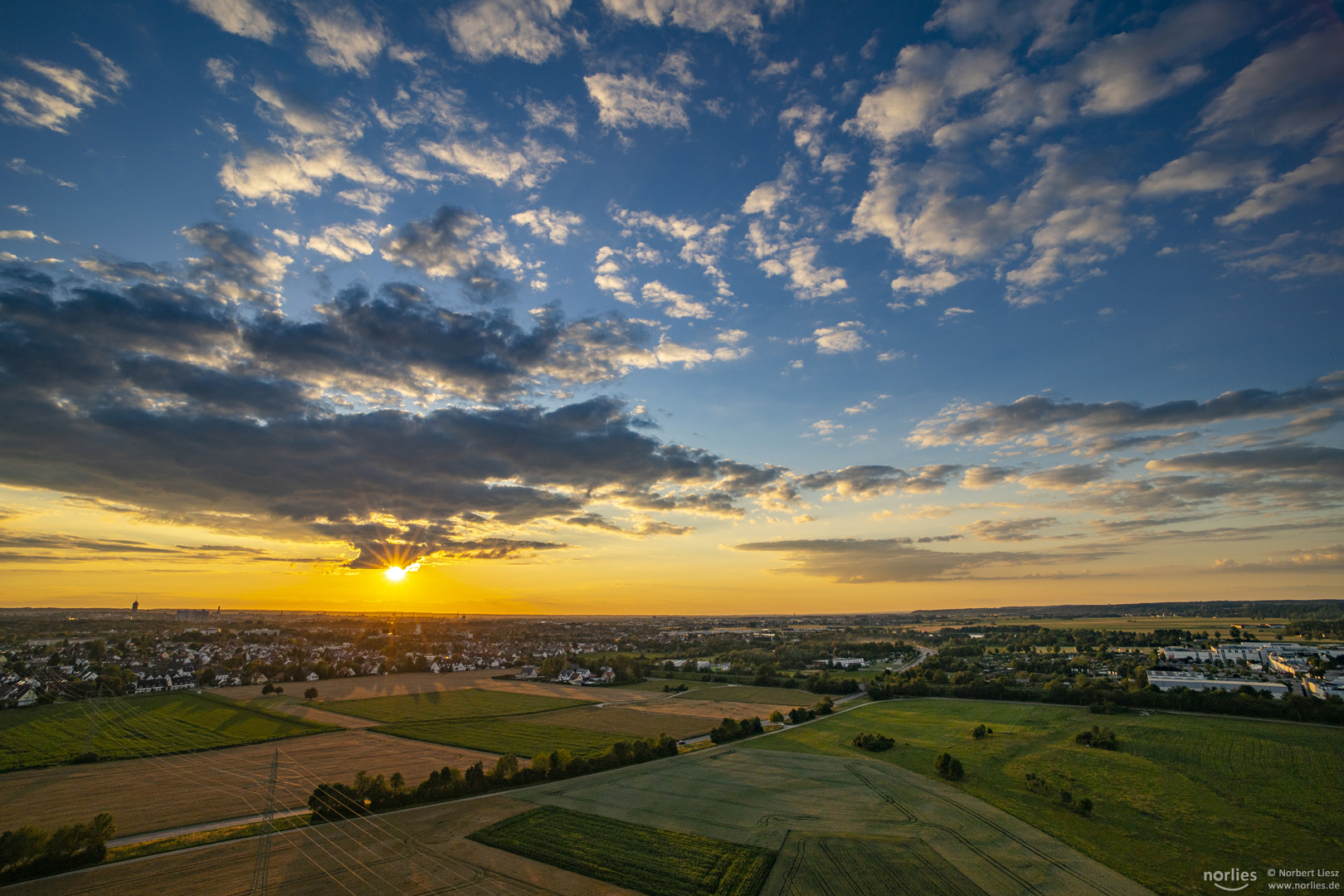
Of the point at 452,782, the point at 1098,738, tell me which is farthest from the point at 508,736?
the point at 1098,738

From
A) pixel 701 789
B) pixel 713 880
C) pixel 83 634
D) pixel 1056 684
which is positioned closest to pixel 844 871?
pixel 713 880

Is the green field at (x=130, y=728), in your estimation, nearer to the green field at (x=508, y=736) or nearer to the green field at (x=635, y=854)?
the green field at (x=508, y=736)

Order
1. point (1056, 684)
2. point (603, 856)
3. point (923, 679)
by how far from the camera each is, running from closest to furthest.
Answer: point (603, 856) < point (1056, 684) < point (923, 679)

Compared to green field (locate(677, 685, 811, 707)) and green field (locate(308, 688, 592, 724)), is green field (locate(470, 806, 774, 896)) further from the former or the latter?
green field (locate(677, 685, 811, 707))

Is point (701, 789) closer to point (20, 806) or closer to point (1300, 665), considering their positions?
point (20, 806)

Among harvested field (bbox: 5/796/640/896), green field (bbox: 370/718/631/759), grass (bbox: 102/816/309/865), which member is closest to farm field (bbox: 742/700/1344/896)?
green field (bbox: 370/718/631/759)
